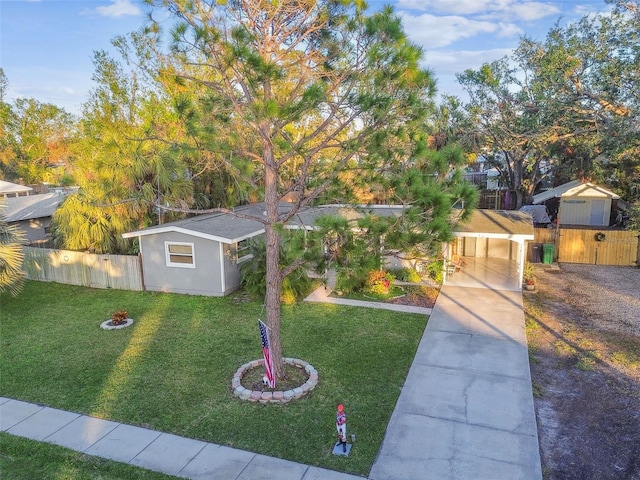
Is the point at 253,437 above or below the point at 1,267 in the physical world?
below

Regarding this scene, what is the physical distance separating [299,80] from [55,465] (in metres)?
6.28

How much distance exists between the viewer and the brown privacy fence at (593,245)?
15.6m

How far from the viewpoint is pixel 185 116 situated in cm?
672

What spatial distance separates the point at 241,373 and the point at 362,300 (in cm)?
537

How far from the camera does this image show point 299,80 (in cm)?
672

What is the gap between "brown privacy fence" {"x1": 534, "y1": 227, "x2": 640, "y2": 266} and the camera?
51.3 feet

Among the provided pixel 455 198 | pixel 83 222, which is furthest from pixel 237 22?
pixel 83 222

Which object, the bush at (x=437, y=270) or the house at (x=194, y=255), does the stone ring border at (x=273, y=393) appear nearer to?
the house at (x=194, y=255)

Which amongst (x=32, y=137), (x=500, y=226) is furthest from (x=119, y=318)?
(x=32, y=137)

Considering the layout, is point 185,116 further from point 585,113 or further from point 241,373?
point 585,113

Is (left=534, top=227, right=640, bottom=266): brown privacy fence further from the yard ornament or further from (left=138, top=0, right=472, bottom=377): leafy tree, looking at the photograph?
the yard ornament

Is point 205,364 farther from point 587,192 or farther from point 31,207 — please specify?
point 587,192

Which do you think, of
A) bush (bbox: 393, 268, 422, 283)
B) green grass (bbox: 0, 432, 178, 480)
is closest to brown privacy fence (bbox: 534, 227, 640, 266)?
bush (bbox: 393, 268, 422, 283)

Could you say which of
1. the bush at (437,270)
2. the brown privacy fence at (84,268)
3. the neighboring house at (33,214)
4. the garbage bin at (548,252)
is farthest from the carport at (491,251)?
the neighboring house at (33,214)
